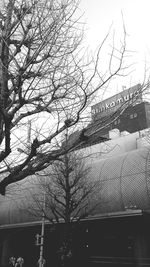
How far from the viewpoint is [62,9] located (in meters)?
5.41

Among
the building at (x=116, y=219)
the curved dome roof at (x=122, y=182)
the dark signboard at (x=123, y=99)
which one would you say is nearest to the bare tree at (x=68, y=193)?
the curved dome roof at (x=122, y=182)

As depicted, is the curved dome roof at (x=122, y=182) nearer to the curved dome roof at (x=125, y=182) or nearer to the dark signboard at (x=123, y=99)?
the curved dome roof at (x=125, y=182)

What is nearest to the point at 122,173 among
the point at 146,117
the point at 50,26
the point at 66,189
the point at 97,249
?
the point at 66,189

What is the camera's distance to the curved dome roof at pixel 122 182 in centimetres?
1546

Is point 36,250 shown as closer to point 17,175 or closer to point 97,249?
point 97,249

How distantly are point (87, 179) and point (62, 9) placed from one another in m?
13.5

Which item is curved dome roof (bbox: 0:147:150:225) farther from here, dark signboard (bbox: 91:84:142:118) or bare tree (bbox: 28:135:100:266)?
dark signboard (bbox: 91:84:142:118)

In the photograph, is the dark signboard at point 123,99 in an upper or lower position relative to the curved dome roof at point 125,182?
upper

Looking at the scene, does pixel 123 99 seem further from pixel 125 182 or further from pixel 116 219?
pixel 116 219

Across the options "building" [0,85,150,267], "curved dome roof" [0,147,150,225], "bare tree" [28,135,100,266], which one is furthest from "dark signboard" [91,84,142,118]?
"curved dome roof" [0,147,150,225]

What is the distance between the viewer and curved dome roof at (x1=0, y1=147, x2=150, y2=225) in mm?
15462

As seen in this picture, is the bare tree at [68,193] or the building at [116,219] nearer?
the bare tree at [68,193]

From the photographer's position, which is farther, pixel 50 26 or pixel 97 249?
pixel 97 249

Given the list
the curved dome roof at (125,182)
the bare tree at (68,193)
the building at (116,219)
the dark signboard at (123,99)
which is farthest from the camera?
the building at (116,219)
